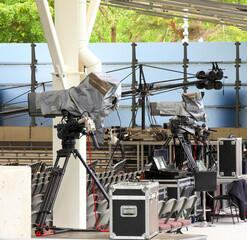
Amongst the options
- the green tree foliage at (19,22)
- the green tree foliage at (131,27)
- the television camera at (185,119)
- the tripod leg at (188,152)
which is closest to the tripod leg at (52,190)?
the tripod leg at (188,152)

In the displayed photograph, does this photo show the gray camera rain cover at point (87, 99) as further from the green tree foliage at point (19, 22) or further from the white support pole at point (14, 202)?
the green tree foliage at point (19, 22)

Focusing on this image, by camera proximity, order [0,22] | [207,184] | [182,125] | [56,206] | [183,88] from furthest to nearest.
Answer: [0,22] → [183,88] → [182,125] → [207,184] → [56,206]

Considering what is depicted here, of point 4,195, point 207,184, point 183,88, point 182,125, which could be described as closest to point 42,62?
point 183,88

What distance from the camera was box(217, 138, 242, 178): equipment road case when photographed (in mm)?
14867

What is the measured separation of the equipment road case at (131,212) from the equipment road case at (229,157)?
26.3 feet

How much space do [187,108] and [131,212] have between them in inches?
360

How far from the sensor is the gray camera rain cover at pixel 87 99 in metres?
9.16

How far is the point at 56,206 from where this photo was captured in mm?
10344

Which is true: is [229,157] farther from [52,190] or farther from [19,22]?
[19,22]

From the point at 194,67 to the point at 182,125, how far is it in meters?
9.38

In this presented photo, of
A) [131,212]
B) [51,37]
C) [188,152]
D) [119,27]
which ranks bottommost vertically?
[131,212]

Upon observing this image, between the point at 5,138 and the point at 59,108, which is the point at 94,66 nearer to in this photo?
the point at 59,108

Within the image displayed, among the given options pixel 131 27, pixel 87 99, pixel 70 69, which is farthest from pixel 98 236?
pixel 131 27

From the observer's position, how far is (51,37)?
32.2ft
